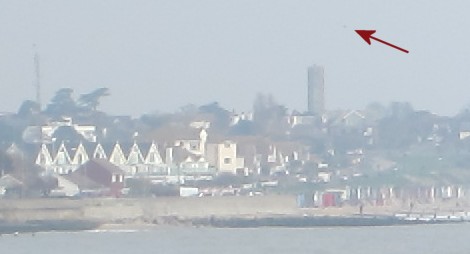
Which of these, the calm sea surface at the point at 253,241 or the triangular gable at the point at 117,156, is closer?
the calm sea surface at the point at 253,241

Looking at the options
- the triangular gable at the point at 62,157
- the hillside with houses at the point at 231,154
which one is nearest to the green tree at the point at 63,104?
the hillside with houses at the point at 231,154

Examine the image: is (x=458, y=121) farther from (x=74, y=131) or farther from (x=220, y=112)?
(x=74, y=131)

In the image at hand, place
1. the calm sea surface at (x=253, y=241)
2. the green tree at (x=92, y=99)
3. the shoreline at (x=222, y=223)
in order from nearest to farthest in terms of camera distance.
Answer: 1. the calm sea surface at (x=253, y=241)
2. the shoreline at (x=222, y=223)
3. the green tree at (x=92, y=99)

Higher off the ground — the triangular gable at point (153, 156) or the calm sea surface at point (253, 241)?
the triangular gable at point (153, 156)

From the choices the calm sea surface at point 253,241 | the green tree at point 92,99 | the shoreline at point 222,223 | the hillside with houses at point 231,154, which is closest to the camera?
the calm sea surface at point 253,241

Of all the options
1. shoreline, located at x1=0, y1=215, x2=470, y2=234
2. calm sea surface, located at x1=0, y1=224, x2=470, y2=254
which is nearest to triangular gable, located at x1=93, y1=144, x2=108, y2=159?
shoreline, located at x1=0, y1=215, x2=470, y2=234

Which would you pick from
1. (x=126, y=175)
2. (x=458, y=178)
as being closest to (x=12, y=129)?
(x=126, y=175)

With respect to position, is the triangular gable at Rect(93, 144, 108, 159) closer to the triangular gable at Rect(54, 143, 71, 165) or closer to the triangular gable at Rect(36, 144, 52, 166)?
the triangular gable at Rect(54, 143, 71, 165)

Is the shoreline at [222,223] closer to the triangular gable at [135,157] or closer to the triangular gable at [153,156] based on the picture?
the triangular gable at [135,157]
